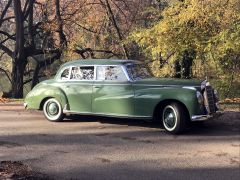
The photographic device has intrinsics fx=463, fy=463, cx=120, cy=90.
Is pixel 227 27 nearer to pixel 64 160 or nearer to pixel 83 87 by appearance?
pixel 83 87

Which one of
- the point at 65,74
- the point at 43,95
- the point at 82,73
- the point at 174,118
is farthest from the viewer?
the point at 43,95

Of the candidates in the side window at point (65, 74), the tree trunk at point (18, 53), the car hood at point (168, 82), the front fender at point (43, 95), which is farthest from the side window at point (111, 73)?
the tree trunk at point (18, 53)

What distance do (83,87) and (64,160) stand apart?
10.2ft

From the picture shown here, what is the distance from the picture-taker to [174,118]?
905cm

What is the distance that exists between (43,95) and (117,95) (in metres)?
2.06

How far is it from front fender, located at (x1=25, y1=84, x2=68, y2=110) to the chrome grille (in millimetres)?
3181

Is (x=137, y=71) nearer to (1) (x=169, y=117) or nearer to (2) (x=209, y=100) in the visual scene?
(1) (x=169, y=117)

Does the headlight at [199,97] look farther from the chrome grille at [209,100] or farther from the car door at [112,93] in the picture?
the car door at [112,93]

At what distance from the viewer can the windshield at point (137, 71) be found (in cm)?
978

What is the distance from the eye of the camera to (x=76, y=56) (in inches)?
989

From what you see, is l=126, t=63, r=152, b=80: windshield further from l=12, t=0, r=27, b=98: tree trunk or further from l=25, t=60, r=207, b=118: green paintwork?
l=12, t=0, r=27, b=98: tree trunk

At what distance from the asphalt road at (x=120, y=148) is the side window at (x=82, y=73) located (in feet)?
3.39

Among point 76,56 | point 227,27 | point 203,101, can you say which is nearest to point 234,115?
point 203,101

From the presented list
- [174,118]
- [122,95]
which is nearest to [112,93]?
[122,95]
